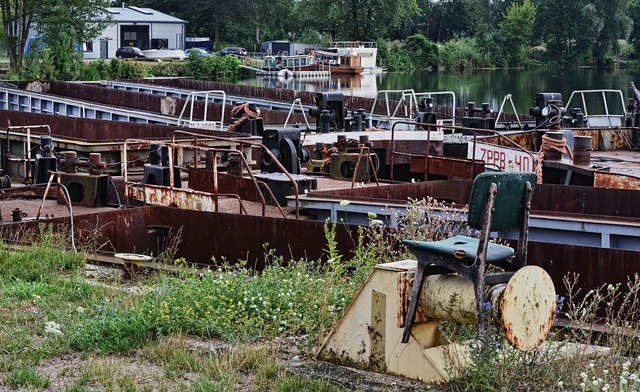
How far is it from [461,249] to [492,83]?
234ft

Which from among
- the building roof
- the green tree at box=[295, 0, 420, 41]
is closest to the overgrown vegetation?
the building roof

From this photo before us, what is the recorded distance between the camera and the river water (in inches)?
2386

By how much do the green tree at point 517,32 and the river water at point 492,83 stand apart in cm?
500

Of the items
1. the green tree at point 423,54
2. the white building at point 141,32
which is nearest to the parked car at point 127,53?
the white building at point 141,32

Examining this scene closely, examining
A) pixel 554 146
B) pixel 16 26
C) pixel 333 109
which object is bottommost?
pixel 554 146

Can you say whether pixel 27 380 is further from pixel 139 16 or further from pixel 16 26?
pixel 139 16

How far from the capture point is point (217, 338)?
779 centimetres

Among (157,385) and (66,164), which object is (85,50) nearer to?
(66,164)

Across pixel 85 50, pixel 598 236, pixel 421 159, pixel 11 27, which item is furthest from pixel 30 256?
pixel 85 50

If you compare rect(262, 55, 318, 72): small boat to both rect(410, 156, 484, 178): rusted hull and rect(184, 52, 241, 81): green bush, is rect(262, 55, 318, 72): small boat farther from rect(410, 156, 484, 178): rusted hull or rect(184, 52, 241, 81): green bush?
rect(410, 156, 484, 178): rusted hull

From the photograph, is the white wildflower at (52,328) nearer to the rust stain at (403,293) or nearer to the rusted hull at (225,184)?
the rust stain at (403,293)

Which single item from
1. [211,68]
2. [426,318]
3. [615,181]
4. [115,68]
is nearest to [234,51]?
[211,68]

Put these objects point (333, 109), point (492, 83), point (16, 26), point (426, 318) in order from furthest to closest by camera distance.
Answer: point (492, 83) → point (16, 26) → point (333, 109) → point (426, 318)

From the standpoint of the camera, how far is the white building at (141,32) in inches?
3290
